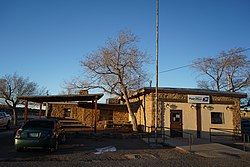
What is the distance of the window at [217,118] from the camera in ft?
63.0

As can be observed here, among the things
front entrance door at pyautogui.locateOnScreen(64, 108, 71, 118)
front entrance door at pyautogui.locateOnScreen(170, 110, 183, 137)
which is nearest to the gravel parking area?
front entrance door at pyautogui.locateOnScreen(170, 110, 183, 137)

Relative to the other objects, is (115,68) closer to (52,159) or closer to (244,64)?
(52,159)

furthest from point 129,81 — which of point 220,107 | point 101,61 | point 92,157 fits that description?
point 92,157

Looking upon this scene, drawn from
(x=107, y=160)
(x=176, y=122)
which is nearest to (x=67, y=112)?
(x=176, y=122)

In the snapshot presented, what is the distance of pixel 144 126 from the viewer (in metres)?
19.8

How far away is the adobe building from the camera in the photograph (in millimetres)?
18172

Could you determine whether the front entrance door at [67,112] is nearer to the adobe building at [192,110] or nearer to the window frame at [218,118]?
the adobe building at [192,110]

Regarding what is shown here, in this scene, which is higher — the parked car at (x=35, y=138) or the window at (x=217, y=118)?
the window at (x=217, y=118)

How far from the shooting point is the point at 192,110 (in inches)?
737

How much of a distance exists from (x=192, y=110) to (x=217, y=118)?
2472 millimetres

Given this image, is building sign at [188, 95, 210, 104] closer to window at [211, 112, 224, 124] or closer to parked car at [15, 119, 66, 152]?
window at [211, 112, 224, 124]

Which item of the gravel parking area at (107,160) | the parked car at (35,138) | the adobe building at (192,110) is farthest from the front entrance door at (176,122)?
the parked car at (35,138)

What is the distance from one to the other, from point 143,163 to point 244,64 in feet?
107

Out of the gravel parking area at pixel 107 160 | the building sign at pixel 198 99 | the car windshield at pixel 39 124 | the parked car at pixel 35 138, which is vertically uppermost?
the building sign at pixel 198 99
